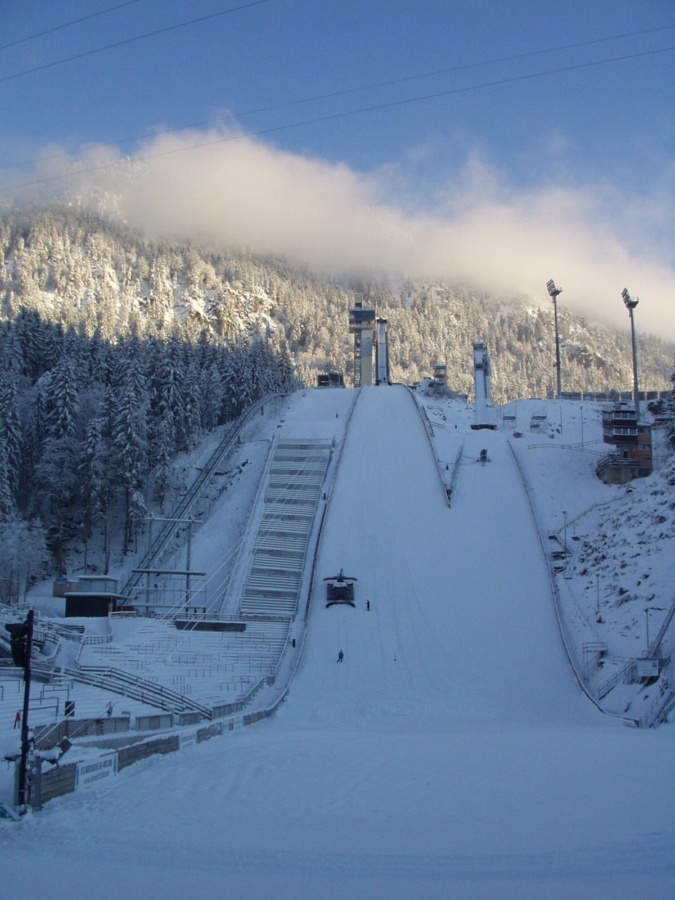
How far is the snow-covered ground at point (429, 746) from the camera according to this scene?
781 centimetres

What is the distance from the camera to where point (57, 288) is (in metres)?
136

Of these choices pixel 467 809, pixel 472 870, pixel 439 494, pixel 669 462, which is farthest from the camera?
pixel 439 494

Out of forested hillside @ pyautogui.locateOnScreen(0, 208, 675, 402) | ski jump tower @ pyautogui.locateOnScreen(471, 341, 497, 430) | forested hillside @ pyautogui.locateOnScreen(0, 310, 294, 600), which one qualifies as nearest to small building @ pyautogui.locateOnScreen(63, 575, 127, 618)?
forested hillside @ pyautogui.locateOnScreen(0, 310, 294, 600)

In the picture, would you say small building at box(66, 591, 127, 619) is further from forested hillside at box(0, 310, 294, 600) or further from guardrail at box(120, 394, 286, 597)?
forested hillside at box(0, 310, 294, 600)

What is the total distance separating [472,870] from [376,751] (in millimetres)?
8755

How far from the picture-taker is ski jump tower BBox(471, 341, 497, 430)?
62125 millimetres

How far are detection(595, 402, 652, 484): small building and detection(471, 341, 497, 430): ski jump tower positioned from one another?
17.0 m

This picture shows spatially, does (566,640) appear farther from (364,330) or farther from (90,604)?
(364,330)

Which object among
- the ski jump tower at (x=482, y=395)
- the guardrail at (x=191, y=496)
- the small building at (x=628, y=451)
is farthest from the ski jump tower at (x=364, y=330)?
the small building at (x=628, y=451)

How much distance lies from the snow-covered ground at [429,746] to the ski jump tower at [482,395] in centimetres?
961

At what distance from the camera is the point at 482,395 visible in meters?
67.4

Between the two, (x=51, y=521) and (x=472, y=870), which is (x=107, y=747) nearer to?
(x=472, y=870)

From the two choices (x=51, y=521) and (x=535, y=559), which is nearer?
(x=535, y=559)

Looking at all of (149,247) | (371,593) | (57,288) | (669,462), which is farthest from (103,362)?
(149,247)
